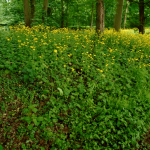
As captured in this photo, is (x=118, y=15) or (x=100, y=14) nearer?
(x=100, y=14)

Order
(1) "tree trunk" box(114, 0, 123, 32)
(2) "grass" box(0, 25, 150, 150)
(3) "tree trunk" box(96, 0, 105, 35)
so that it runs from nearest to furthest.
A: (2) "grass" box(0, 25, 150, 150)
(3) "tree trunk" box(96, 0, 105, 35)
(1) "tree trunk" box(114, 0, 123, 32)

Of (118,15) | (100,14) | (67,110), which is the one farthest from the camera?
(118,15)

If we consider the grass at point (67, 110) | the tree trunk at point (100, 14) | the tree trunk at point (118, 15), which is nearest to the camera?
the grass at point (67, 110)

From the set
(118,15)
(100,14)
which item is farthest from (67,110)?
(118,15)

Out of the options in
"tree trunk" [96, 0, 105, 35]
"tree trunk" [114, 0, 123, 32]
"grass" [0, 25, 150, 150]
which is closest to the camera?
"grass" [0, 25, 150, 150]

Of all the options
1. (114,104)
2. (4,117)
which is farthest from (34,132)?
(114,104)

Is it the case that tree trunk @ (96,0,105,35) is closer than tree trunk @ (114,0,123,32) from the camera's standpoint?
Yes

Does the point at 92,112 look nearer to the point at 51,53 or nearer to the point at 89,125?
the point at 89,125

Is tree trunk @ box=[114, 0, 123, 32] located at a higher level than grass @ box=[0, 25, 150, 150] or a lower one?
higher

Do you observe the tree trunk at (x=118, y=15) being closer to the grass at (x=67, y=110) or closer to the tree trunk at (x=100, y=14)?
the tree trunk at (x=100, y=14)

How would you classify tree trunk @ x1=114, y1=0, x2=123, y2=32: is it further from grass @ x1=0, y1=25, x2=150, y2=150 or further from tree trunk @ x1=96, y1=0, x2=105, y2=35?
grass @ x1=0, y1=25, x2=150, y2=150

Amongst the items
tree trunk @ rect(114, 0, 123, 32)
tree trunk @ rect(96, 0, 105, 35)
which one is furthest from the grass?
tree trunk @ rect(114, 0, 123, 32)

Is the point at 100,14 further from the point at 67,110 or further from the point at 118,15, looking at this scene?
the point at 67,110

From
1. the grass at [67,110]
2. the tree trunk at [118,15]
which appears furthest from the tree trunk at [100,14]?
the grass at [67,110]
